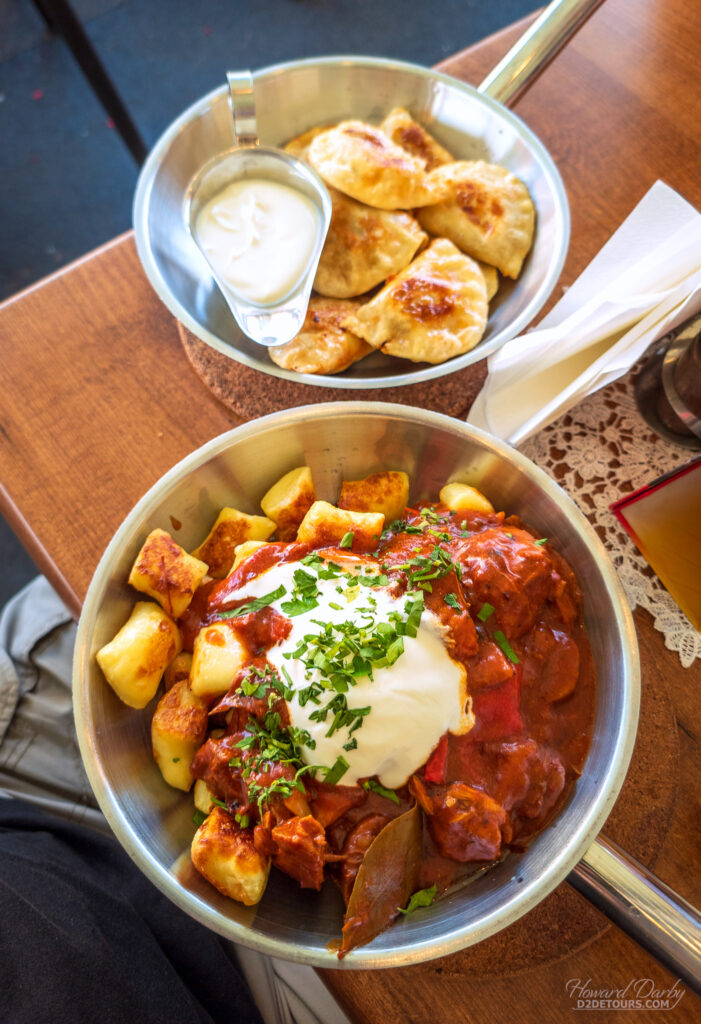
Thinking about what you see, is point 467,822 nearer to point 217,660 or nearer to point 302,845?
point 302,845

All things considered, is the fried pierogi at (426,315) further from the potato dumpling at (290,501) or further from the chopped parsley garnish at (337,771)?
the chopped parsley garnish at (337,771)

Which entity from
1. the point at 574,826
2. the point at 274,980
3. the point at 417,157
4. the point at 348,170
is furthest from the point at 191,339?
the point at 274,980

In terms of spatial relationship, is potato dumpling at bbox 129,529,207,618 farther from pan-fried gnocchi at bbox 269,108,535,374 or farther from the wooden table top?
pan-fried gnocchi at bbox 269,108,535,374

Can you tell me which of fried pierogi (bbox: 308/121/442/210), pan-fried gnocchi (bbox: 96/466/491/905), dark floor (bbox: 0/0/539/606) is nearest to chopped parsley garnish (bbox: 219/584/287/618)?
pan-fried gnocchi (bbox: 96/466/491/905)

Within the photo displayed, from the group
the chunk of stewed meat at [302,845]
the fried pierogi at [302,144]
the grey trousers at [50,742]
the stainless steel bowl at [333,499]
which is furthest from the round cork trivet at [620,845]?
the fried pierogi at [302,144]

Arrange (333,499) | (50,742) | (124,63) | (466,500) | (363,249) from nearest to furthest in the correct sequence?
(466,500), (333,499), (363,249), (50,742), (124,63)

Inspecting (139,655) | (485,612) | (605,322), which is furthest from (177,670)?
(605,322)
